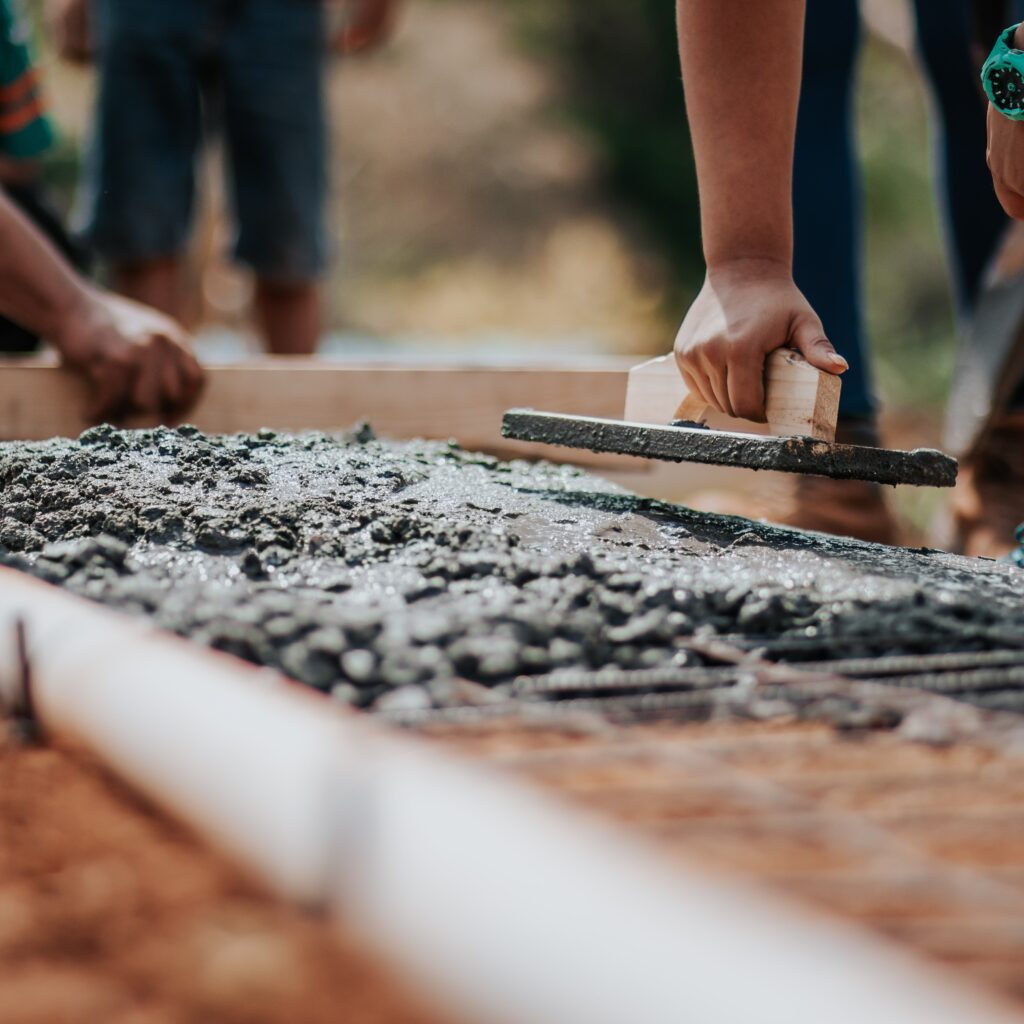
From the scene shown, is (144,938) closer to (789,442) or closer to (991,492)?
(789,442)

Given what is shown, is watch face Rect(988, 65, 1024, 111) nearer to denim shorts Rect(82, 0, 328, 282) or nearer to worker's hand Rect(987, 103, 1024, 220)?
worker's hand Rect(987, 103, 1024, 220)

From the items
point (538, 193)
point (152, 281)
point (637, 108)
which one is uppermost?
point (637, 108)

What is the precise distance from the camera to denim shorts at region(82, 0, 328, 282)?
10.1 feet

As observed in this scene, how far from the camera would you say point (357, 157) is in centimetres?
1441

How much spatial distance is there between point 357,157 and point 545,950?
14745 millimetres

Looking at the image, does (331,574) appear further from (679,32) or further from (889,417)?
(889,417)

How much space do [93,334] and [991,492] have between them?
5.69 feet

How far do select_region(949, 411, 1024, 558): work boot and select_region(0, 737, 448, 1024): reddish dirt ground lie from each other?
1.75 m

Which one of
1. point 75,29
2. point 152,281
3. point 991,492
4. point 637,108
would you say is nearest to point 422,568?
point 991,492

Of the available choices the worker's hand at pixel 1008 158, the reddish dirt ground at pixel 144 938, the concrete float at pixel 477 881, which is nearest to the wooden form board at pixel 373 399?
the worker's hand at pixel 1008 158

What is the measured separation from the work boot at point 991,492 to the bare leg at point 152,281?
82.5 inches

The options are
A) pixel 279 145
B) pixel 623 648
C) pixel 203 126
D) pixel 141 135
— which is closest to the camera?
pixel 623 648

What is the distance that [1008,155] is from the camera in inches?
59.9

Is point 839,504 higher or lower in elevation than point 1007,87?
lower
